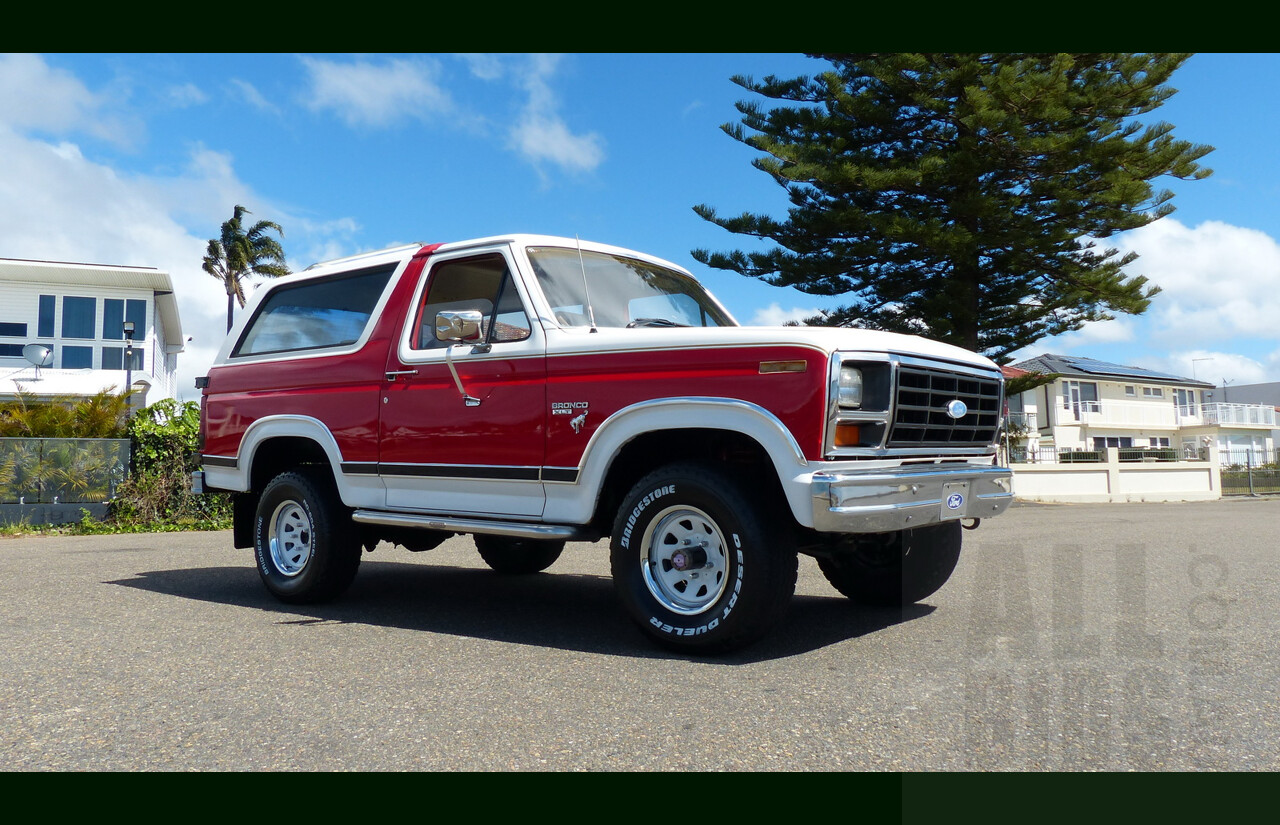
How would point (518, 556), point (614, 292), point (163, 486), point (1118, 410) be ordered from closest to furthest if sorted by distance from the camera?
point (614, 292)
point (518, 556)
point (163, 486)
point (1118, 410)

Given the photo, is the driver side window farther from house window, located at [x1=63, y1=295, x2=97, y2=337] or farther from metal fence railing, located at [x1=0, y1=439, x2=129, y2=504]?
house window, located at [x1=63, y1=295, x2=97, y2=337]

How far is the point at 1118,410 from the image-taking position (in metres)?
52.8

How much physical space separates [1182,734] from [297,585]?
16.4 feet

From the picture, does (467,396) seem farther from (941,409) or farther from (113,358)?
(113,358)

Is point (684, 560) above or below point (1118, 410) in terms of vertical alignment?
below

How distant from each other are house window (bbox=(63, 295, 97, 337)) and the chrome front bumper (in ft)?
109

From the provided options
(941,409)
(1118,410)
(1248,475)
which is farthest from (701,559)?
(1118,410)

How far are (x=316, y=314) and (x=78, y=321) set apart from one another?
30.0 meters

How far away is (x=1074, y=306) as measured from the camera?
2153 cm

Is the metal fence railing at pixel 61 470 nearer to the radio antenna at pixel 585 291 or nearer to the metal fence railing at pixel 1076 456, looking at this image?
the radio antenna at pixel 585 291

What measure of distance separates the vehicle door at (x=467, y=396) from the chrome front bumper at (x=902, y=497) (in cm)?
167

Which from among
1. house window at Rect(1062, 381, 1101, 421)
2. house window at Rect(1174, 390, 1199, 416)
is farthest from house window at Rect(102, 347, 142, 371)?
house window at Rect(1174, 390, 1199, 416)

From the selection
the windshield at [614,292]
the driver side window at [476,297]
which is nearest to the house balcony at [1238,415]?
the windshield at [614,292]

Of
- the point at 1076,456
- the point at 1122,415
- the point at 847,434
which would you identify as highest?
the point at 1122,415
